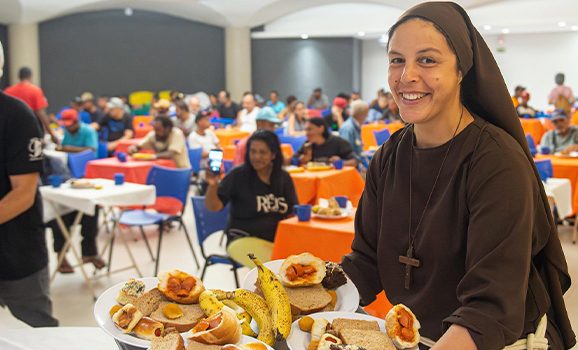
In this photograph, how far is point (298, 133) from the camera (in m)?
10.3

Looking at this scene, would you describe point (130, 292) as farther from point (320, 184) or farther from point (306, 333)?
point (320, 184)

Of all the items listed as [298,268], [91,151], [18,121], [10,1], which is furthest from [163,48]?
[298,268]

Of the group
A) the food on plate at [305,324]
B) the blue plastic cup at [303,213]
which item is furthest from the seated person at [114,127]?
the food on plate at [305,324]

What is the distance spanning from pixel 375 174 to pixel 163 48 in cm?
1866

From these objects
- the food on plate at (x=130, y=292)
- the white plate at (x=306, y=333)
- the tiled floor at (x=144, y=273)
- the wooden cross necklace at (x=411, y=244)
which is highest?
the wooden cross necklace at (x=411, y=244)

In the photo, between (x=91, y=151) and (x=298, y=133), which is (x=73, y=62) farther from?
(x=91, y=151)

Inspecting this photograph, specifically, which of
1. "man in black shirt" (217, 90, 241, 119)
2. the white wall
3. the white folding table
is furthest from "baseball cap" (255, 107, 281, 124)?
the white wall

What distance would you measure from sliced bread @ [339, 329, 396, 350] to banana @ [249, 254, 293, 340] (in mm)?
112

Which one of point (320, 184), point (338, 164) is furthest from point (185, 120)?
point (320, 184)

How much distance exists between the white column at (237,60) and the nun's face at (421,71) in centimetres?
1865

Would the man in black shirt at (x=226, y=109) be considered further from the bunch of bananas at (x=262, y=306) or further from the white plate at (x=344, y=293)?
the bunch of bananas at (x=262, y=306)

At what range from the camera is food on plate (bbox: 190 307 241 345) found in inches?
42.6

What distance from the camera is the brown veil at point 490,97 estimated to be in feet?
4.30

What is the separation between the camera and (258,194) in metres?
4.25
